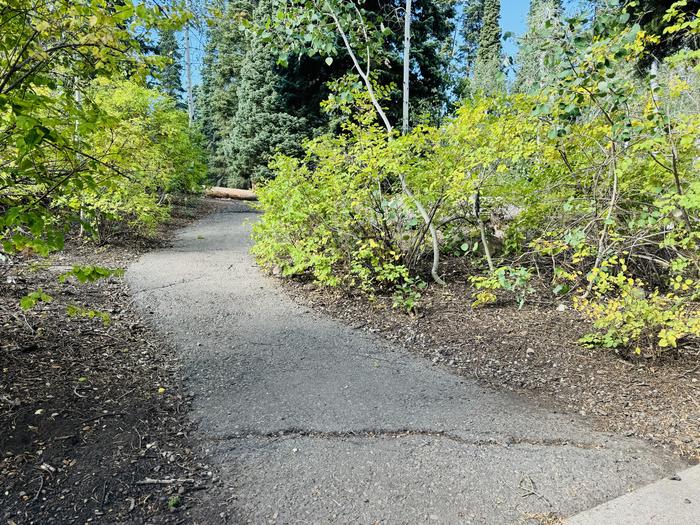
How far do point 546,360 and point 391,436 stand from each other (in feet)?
5.73

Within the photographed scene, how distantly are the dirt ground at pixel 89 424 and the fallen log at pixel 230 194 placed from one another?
480 inches

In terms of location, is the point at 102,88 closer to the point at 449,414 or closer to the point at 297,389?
the point at 297,389

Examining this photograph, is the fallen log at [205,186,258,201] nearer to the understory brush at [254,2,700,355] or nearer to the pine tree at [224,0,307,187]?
the pine tree at [224,0,307,187]

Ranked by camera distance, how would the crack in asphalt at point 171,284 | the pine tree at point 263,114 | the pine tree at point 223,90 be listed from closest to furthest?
the crack in asphalt at point 171,284, the pine tree at point 263,114, the pine tree at point 223,90

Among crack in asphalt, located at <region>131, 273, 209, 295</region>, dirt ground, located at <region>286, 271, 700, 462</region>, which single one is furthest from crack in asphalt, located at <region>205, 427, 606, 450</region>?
crack in asphalt, located at <region>131, 273, 209, 295</region>

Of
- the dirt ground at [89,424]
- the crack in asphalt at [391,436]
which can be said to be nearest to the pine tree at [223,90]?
the dirt ground at [89,424]

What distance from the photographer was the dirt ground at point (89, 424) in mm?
1855

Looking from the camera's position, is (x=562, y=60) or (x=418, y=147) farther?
(x=418, y=147)

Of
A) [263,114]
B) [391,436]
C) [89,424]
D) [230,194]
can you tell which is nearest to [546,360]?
[391,436]

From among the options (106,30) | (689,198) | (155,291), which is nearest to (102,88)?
(155,291)

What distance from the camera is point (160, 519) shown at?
1.79m

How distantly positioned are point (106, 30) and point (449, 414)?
9.40 feet

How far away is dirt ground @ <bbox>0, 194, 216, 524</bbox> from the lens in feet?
6.09

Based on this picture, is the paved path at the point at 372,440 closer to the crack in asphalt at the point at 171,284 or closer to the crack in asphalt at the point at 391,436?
the crack in asphalt at the point at 391,436
